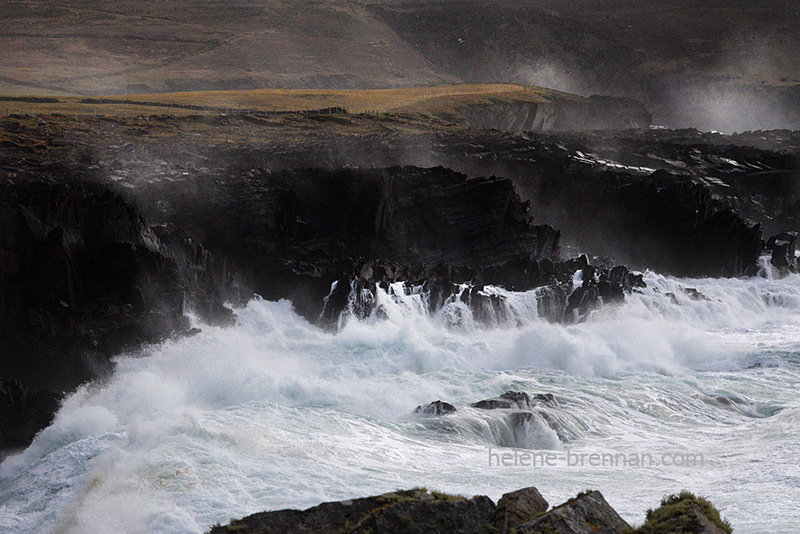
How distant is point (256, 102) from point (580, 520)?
65289mm

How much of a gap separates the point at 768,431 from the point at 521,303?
14.2 metres

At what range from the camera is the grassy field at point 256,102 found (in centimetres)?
6180

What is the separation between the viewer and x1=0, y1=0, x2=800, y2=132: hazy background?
374 ft

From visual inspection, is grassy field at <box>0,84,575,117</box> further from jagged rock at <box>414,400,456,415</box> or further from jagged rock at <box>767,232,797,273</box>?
jagged rock at <box>414,400,456,415</box>

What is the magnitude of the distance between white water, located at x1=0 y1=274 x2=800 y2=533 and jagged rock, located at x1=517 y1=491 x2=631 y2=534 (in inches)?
185

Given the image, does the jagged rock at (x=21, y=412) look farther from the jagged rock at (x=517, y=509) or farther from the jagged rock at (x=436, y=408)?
the jagged rock at (x=517, y=509)

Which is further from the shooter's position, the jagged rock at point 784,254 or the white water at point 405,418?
the jagged rock at point 784,254

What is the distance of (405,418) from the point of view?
1012 inches

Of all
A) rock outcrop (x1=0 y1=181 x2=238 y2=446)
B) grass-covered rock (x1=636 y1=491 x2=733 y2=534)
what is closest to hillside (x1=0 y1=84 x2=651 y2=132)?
rock outcrop (x1=0 y1=181 x2=238 y2=446)

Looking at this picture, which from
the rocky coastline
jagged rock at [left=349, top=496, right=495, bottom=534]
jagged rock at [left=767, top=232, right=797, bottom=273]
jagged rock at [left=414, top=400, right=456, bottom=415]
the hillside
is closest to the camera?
jagged rock at [left=349, top=496, right=495, bottom=534]

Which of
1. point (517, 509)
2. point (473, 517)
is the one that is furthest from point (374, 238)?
point (473, 517)

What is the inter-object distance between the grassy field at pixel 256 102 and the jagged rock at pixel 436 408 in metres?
41.1

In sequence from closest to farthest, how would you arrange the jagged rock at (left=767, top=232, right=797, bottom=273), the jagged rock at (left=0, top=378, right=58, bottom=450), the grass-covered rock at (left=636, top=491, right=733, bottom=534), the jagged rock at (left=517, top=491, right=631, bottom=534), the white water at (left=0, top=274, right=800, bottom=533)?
the jagged rock at (left=517, top=491, right=631, bottom=534)
the grass-covered rock at (left=636, top=491, right=733, bottom=534)
the white water at (left=0, top=274, right=800, bottom=533)
the jagged rock at (left=0, top=378, right=58, bottom=450)
the jagged rock at (left=767, top=232, right=797, bottom=273)

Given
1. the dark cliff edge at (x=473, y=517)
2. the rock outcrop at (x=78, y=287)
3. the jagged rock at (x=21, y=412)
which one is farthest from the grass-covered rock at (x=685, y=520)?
the rock outcrop at (x=78, y=287)
